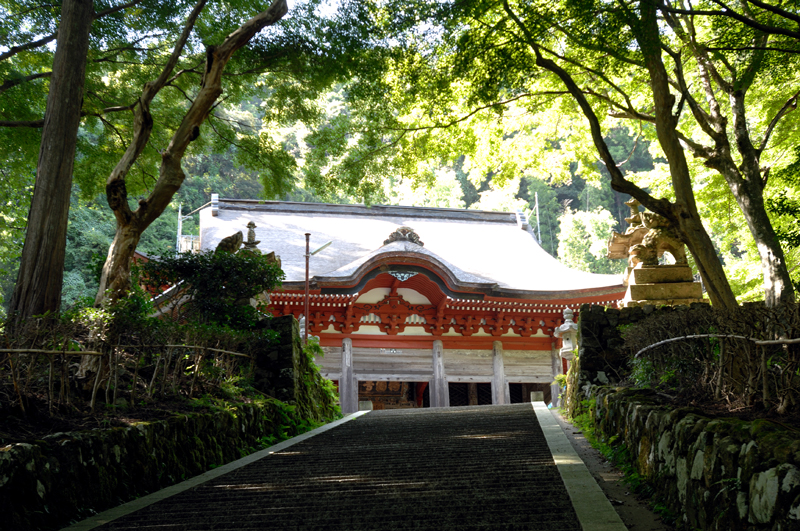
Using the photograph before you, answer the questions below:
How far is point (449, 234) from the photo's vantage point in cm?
2014

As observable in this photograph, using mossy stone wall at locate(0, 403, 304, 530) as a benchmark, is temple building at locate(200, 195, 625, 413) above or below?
above

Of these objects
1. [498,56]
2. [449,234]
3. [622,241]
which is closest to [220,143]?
[498,56]

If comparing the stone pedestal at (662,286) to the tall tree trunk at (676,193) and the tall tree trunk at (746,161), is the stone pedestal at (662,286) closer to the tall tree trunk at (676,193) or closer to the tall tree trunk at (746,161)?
the tall tree trunk at (746,161)

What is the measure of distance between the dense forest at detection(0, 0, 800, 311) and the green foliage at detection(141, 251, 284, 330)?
37.3 inches

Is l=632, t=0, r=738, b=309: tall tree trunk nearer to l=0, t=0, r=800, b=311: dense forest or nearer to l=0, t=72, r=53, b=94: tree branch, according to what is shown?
l=0, t=0, r=800, b=311: dense forest

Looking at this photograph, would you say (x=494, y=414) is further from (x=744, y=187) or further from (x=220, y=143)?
(x=220, y=143)

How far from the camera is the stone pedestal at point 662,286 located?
8.93 meters

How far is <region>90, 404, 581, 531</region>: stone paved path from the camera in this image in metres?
3.44

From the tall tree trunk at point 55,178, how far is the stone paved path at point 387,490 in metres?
3.18

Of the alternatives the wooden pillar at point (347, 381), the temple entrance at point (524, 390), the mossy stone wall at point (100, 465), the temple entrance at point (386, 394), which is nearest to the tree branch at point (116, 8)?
the mossy stone wall at point (100, 465)

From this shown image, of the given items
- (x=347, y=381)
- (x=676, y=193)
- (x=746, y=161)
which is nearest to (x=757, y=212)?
(x=746, y=161)

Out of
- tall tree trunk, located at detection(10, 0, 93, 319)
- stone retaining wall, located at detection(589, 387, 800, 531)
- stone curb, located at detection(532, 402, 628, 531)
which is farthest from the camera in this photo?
tall tree trunk, located at detection(10, 0, 93, 319)

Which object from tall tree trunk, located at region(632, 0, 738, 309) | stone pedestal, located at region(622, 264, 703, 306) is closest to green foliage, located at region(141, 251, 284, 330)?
stone pedestal, located at region(622, 264, 703, 306)

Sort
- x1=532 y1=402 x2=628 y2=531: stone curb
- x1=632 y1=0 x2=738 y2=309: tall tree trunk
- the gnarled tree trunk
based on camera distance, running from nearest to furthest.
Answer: x1=532 y1=402 x2=628 y2=531: stone curb → x1=632 y1=0 x2=738 y2=309: tall tree trunk → the gnarled tree trunk
